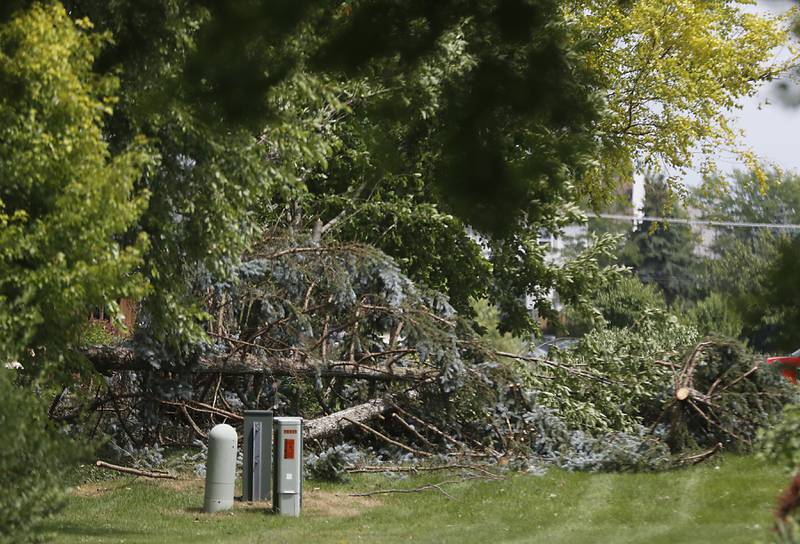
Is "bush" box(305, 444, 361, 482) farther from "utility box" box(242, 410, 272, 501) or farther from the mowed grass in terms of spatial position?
"utility box" box(242, 410, 272, 501)

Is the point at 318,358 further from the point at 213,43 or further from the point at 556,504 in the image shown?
the point at 213,43

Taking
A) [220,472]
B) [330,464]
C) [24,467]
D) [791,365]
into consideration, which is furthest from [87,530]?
[791,365]

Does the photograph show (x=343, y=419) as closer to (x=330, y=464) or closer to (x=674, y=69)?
(x=330, y=464)

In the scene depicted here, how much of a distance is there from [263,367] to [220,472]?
11.2ft

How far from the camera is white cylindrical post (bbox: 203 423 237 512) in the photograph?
12.4m

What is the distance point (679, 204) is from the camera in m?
31.3

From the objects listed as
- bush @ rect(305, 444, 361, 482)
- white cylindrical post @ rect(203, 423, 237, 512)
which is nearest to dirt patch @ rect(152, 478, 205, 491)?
white cylindrical post @ rect(203, 423, 237, 512)

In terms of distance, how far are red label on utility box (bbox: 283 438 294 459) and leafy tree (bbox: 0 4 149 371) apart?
2.41 meters

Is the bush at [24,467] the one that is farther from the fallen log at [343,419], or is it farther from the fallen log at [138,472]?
the fallen log at [343,419]

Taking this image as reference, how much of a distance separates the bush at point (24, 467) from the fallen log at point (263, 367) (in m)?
6.26

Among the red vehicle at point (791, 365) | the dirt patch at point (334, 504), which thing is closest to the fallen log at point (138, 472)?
the dirt patch at point (334, 504)

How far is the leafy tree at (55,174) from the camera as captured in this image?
11.1 metres

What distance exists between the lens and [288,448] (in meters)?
12.3

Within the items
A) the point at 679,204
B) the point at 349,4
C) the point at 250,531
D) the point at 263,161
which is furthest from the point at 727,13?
the point at 349,4
